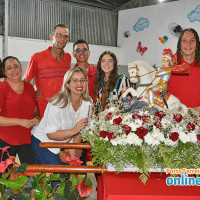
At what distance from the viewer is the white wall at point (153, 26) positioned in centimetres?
803

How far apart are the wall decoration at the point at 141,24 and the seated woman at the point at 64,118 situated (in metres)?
7.29

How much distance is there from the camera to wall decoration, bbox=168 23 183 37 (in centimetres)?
815

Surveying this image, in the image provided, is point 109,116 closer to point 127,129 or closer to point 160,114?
point 127,129

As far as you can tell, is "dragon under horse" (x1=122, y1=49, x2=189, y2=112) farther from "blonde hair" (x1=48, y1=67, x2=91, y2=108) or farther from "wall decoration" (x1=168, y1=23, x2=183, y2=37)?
"wall decoration" (x1=168, y1=23, x2=183, y2=37)

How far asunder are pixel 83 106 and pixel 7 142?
2.56 feet

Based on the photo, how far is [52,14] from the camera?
9.06 meters

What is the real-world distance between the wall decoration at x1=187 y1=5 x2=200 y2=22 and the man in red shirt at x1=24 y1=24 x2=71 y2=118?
537 centimetres

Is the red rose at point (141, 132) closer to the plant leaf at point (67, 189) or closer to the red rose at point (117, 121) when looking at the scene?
the red rose at point (117, 121)

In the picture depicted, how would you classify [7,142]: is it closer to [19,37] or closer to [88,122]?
[88,122]

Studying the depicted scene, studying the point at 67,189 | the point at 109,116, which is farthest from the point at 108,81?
the point at 67,189

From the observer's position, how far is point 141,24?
30.8 ft

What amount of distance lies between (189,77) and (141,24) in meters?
7.35

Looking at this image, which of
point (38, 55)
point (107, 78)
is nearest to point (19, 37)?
point (38, 55)

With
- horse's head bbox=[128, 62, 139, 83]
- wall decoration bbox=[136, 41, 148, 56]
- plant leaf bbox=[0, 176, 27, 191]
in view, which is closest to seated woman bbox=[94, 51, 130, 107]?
horse's head bbox=[128, 62, 139, 83]
